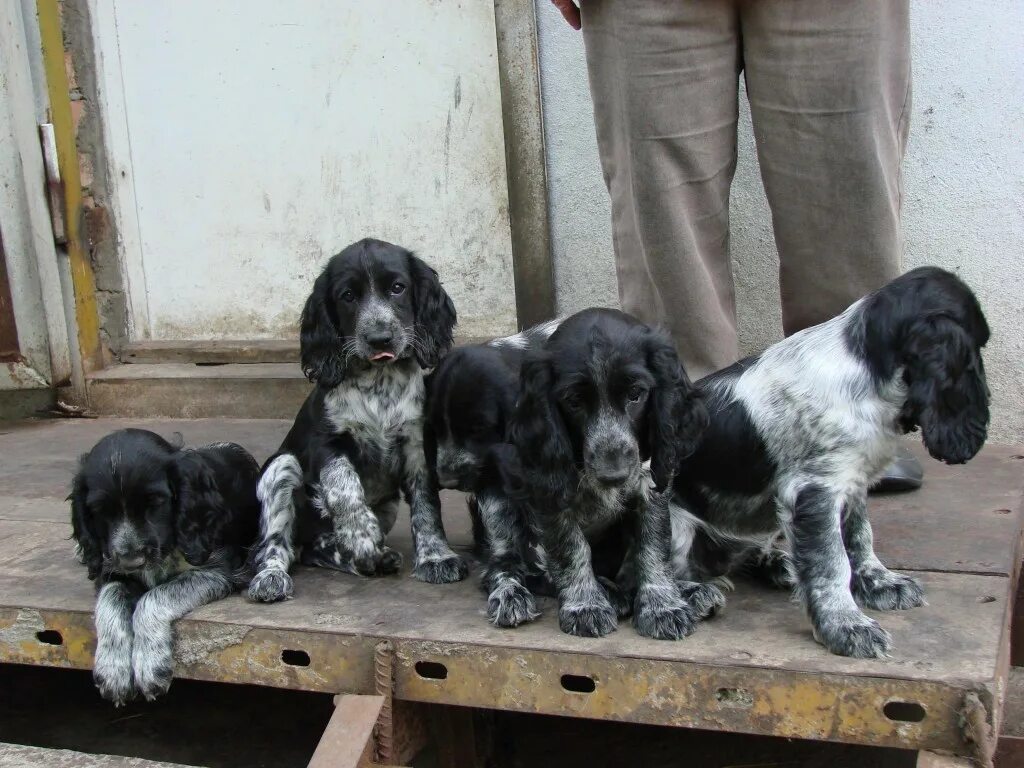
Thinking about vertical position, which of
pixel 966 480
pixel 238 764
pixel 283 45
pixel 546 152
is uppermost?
pixel 283 45

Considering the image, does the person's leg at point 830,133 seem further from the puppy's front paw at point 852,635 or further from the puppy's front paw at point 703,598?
the puppy's front paw at point 852,635

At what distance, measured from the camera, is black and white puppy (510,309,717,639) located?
3.02 meters

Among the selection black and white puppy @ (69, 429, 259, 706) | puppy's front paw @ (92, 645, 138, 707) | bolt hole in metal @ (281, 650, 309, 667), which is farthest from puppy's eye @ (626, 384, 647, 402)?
puppy's front paw @ (92, 645, 138, 707)

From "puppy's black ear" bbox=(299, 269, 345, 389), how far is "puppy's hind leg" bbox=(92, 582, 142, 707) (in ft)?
3.17

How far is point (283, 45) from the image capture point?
20.6 ft

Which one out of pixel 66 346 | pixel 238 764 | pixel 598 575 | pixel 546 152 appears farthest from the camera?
pixel 66 346

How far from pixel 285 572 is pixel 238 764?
3.17 feet

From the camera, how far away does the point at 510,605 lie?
3.33 metres

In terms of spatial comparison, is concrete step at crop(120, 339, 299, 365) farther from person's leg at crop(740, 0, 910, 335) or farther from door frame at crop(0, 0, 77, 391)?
person's leg at crop(740, 0, 910, 335)

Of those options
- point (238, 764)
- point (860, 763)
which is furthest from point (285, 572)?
point (860, 763)

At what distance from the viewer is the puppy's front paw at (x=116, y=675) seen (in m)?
3.48

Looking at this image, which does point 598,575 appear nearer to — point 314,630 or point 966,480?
point 314,630

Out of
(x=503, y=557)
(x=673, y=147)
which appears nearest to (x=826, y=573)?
(x=503, y=557)

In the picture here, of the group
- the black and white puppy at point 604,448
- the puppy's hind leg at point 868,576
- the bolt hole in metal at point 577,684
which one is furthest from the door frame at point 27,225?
the puppy's hind leg at point 868,576
